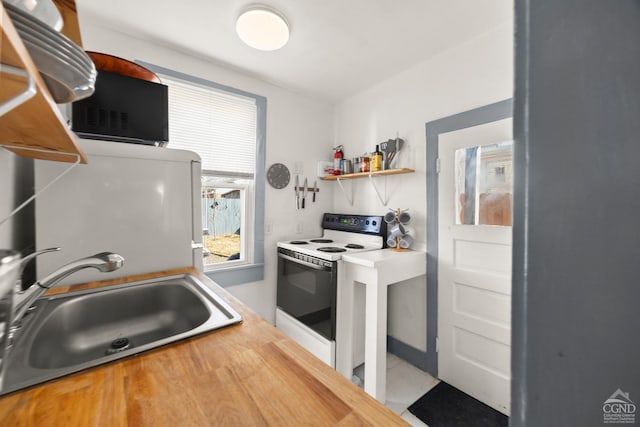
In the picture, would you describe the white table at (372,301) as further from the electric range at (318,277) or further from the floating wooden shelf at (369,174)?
the floating wooden shelf at (369,174)

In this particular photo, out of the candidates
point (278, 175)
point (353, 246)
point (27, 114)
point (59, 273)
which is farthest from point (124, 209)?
point (353, 246)

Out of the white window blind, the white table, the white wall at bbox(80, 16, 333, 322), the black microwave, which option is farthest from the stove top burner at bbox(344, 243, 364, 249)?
the black microwave

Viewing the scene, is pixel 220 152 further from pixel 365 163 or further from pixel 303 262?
pixel 365 163

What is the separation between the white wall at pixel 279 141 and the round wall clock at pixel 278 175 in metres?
0.05

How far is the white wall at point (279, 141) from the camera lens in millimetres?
2066

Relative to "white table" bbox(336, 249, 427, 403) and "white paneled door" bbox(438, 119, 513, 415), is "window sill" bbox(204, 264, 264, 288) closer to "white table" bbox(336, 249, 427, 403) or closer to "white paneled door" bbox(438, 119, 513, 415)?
"white table" bbox(336, 249, 427, 403)

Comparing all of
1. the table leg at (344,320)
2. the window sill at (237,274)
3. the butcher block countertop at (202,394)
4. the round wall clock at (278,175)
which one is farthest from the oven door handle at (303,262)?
the butcher block countertop at (202,394)

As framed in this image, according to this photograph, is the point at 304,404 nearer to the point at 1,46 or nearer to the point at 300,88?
the point at 1,46

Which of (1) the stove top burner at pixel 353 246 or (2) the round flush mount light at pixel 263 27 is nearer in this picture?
(2) the round flush mount light at pixel 263 27

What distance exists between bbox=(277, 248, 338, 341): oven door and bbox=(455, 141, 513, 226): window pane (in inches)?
41.2

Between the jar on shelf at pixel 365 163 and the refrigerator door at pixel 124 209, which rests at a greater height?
the jar on shelf at pixel 365 163

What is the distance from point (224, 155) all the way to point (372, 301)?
5.70 ft

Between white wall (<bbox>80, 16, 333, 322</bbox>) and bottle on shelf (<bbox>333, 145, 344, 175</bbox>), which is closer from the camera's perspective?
white wall (<bbox>80, 16, 333, 322</bbox>)

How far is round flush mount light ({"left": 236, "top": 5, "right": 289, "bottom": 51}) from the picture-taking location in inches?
60.9
